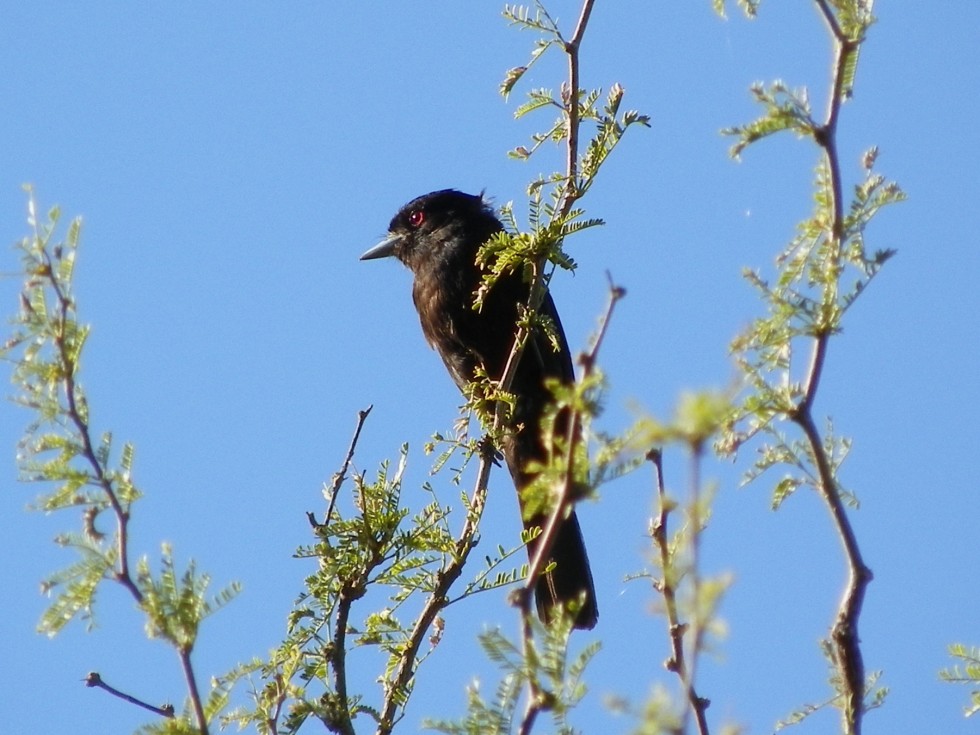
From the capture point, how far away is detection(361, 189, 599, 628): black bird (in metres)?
6.27

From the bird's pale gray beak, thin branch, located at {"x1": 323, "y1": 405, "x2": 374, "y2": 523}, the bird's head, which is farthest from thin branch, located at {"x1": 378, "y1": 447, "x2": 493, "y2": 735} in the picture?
the bird's pale gray beak

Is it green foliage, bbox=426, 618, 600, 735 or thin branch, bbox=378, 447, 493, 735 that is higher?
thin branch, bbox=378, 447, 493, 735

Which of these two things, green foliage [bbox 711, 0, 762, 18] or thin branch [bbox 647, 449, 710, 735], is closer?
thin branch [bbox 647, 449, 710, 735]

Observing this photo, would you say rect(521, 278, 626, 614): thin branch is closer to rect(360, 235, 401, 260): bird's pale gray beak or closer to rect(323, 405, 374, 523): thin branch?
rect(323, 405, 374, 523): thin branch

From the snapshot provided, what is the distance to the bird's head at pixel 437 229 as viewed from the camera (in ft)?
23.6

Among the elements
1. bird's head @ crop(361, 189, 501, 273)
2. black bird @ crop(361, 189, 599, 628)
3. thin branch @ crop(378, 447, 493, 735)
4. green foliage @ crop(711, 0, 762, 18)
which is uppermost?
bird's head @ crop(361, 189, 501, 273)

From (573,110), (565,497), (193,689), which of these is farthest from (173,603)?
(573,110)

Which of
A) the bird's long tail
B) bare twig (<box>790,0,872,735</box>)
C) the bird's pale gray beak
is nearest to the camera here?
bare twig (<box>790,0,872,735</box>)

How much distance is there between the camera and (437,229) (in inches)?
301

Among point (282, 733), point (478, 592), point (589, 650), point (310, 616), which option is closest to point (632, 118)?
point (478, 592)

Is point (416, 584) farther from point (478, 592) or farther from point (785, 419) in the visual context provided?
point (785, 419)

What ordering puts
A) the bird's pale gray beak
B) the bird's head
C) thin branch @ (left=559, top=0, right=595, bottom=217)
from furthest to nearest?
the bird's pale gray beak
the bird's head
thin branch @ (left=559, top=0, right=595, bottom=217)

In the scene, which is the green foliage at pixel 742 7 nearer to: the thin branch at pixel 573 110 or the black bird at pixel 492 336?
the thin branch at pixel 573 110

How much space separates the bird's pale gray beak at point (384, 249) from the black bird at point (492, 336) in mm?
191
